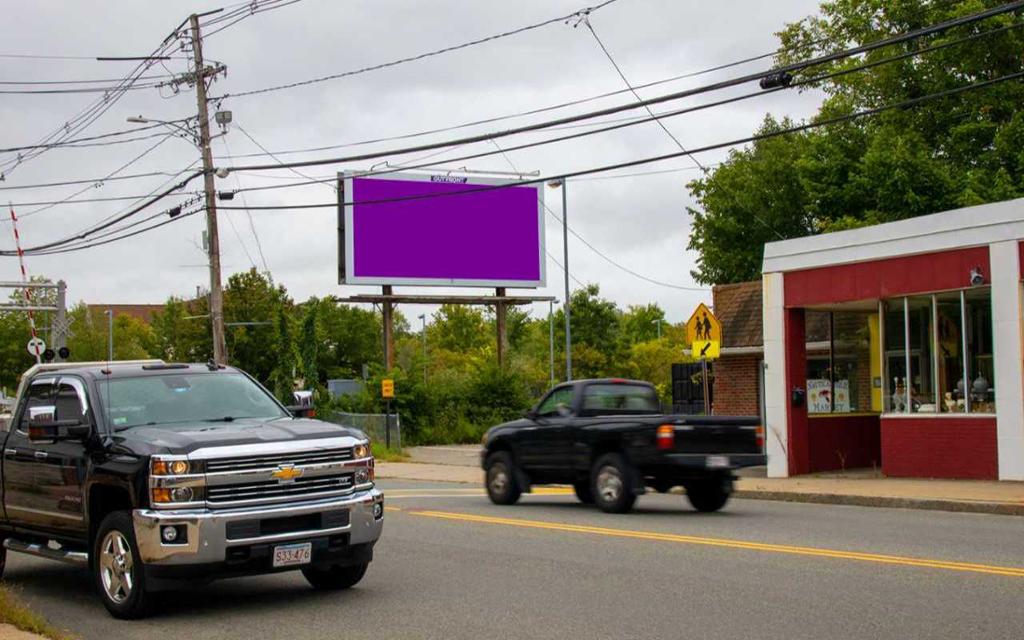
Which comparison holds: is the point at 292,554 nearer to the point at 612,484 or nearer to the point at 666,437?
the point at 666,437

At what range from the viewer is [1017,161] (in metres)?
38.3

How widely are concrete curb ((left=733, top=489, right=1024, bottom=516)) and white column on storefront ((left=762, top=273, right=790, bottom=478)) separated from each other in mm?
3832

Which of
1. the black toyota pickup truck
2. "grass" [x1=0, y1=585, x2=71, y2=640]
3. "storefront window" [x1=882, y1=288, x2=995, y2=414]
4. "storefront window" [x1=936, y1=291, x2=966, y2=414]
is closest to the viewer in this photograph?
"grass" [x1=0, y1=585, x2=71, y2=640]

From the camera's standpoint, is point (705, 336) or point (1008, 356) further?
point (705, 336)

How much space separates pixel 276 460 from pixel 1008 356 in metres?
15.3

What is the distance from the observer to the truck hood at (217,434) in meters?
9.33

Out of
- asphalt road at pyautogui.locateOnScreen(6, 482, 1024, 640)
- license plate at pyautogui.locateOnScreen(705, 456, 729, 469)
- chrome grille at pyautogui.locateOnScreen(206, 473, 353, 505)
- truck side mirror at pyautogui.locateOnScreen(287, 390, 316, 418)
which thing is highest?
truck side mirror at pyautogui.locateOnScreen(287, 390, 316, 418)

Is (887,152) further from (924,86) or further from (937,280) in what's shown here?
(937,280)

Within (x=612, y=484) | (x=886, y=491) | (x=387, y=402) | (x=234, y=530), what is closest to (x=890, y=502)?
(x=886, y=491)

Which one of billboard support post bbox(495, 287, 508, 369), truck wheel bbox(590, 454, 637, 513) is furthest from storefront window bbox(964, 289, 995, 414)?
billboard support post bbox(495, 287, 508, 369)

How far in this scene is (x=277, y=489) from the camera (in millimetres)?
Answer: 9484

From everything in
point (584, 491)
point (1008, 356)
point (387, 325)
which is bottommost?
point (584, 491)

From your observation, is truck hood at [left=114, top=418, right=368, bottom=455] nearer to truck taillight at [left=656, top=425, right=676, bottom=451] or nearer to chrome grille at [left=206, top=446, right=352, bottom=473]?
chrome grille at [left=206, top=446, right=352, bottom=473]

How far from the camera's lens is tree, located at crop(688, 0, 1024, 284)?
38.2 m
